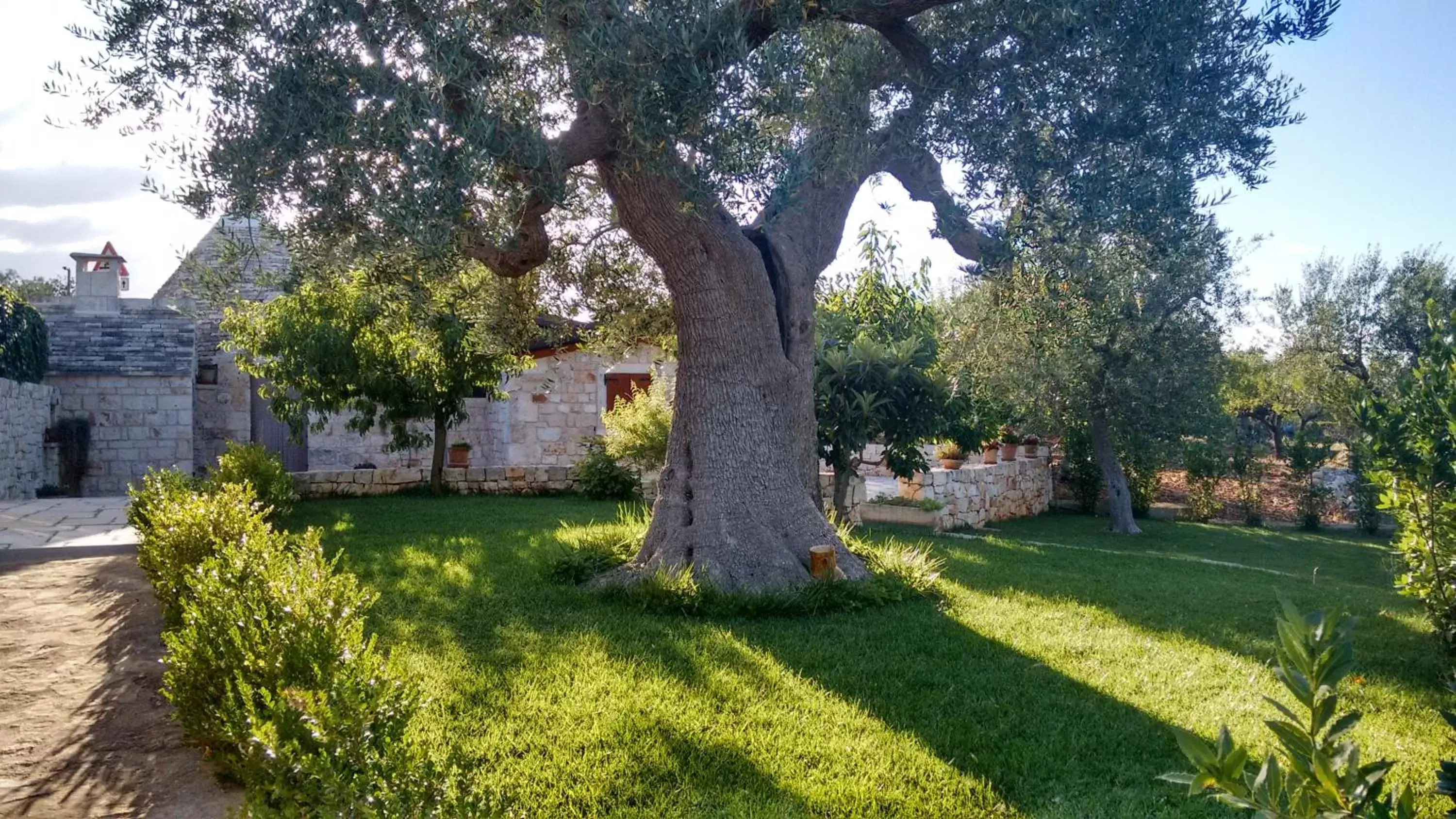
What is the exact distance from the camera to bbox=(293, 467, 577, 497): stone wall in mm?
15547

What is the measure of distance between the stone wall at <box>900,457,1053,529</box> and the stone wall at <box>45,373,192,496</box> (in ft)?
46.2

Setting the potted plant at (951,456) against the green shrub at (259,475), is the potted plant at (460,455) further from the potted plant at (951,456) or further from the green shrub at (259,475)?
the potted plant at (951,456)

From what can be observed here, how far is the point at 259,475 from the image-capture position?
11953mm

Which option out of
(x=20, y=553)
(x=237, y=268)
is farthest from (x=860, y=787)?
(x=20, y=553)

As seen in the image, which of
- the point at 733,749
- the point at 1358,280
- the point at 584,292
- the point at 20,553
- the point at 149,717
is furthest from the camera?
the point at 1358,280

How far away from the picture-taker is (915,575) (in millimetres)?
8555

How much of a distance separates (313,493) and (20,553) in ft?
17.6

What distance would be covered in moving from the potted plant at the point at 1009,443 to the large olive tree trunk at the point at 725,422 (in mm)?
12035

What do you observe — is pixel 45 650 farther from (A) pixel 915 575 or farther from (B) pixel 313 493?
(B) pixel 313 493

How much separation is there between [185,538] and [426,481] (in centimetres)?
1040

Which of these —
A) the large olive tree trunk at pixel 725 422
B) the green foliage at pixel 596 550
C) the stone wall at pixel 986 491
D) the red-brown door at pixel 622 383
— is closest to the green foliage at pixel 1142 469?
the stone wall at pixel 986 491

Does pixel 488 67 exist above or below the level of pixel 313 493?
above

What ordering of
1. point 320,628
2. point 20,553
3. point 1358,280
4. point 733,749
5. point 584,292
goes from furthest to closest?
point 1358,280 → point 584,292 → point 20,553 → point 733,749 → point 320,628

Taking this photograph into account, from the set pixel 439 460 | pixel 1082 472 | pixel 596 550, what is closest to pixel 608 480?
pixel 439 460
